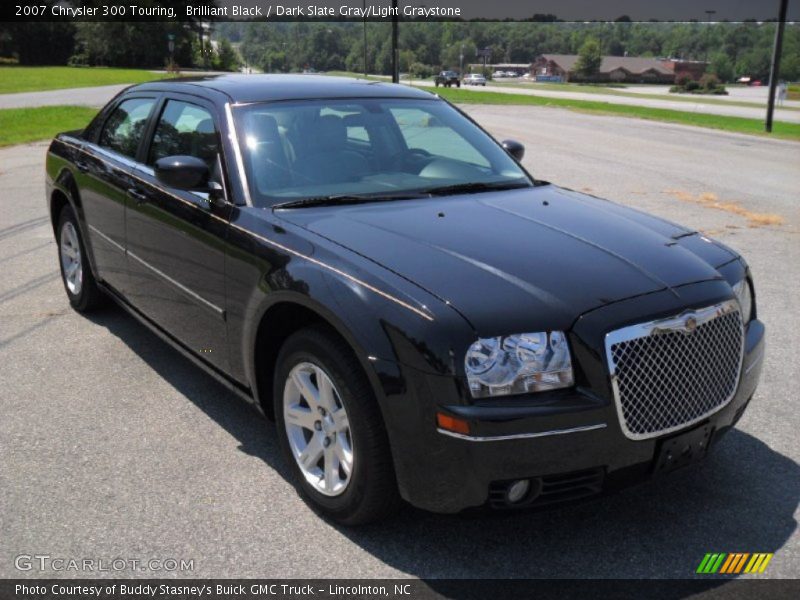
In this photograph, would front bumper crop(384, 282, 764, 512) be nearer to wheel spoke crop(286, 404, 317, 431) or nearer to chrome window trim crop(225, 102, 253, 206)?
wheel spoke crop(286, 404, 317, 431)

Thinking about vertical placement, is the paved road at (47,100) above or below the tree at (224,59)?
below

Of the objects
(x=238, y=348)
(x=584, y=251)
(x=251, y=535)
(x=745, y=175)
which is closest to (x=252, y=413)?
(x=238, y=348)

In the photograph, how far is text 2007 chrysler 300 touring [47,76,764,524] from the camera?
2.71 m

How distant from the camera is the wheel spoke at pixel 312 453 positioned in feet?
10.7

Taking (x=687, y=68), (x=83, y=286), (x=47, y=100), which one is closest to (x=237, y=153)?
(x=83, y=286)

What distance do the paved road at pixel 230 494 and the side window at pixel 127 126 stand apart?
1.26m

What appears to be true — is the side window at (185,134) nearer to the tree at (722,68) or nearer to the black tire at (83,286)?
the black tire at (83,286)

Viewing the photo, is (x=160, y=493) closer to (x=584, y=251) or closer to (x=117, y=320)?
(x=584, y=251)

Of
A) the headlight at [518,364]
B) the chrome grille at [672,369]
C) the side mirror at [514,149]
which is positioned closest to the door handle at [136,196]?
the side mirror at [514,149]

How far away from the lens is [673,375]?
2881 mm

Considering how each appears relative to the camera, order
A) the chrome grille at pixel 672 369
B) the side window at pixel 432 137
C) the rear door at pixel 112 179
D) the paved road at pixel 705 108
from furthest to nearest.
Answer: the paved road at pixel 705 108 < the rear door at pixel 112 179 < the side window at pixel 432 137 < the chrome grille at pixel 672 369

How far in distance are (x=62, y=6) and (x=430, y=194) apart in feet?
365

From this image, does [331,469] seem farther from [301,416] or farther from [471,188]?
[471,188]

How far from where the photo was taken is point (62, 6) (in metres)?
101
